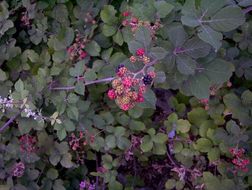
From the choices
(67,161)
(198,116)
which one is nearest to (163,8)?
(198,116)

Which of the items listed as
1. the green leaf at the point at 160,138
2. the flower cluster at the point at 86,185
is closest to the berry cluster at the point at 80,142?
the flower cluster at the point at 86,185

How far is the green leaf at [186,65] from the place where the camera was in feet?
5.01

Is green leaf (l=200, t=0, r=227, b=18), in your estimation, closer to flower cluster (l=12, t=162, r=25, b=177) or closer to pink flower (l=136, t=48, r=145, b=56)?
pink flower (l=136, t=48, r=145, b=56)

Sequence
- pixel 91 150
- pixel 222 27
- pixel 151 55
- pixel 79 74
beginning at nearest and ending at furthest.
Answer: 1. pixel 222 27
2. pixel 151 55
3. pixel 79 74
4. pixel 91 150

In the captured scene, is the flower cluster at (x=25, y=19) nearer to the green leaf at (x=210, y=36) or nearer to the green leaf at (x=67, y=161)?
the green leaf at (x=67, y=161)

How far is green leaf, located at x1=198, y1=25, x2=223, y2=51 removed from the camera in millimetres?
1356

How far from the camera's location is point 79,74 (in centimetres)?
189

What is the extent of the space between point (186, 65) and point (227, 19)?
238mm

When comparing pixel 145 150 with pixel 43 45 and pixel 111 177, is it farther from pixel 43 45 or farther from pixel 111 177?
pixel 43 45

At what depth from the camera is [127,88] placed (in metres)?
1.39

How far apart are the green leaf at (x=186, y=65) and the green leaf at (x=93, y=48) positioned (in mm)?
654

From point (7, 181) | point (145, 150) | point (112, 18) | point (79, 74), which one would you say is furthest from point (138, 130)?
point (7, 181)

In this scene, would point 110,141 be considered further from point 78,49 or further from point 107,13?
point 107,13

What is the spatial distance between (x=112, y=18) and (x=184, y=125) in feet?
2.21
